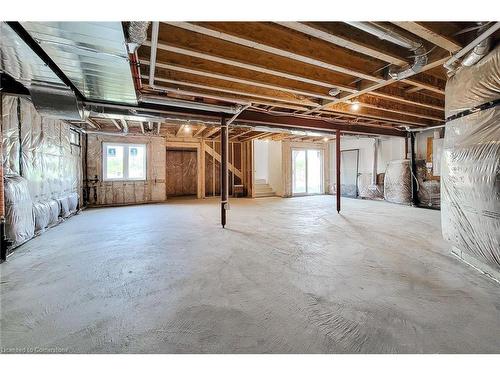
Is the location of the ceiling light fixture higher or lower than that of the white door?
higher

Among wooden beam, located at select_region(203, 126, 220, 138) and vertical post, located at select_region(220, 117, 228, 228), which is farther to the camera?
wooden beam, located at select_region(203, 126, 220, 138)

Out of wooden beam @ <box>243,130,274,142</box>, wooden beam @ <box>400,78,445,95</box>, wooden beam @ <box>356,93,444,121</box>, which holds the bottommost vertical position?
wooden beam @ <box>400,78,445,95</box>

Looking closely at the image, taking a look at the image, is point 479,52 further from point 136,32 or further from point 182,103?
point 182,103

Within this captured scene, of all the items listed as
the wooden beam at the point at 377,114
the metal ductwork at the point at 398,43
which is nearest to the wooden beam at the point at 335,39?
the metal ductwork at the point at 398,43

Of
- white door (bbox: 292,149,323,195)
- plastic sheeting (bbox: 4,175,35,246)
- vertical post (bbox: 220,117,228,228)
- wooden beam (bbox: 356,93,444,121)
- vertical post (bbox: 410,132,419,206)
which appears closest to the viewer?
plastic sheeting (bbox: 4,175,35,246)

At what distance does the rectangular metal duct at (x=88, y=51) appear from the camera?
1519 millimetres

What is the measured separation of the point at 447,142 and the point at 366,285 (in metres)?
1.79

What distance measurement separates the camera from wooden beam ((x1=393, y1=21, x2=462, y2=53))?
68.2 inches

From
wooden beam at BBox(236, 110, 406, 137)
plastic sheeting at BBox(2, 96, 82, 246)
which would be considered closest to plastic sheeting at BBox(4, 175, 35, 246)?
plastic sheeting at BBox(2, 96, 82, 246)

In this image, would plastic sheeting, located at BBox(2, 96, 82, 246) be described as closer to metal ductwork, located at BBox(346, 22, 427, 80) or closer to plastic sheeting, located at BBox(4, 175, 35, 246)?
plastic sheeting, located at BBox(4, 175, 35, 246)

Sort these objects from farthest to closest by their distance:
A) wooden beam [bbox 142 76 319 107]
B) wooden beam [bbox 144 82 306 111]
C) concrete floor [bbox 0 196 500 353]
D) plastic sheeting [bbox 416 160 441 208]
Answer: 1. plastic sheeting [bbox 416 160 441 208]
2. wooden beam [bbox 144 82 306 111]
3. wooden beam [bbox 142 76 319 107]
4. concrete floor [bbox 0 196 500 353]

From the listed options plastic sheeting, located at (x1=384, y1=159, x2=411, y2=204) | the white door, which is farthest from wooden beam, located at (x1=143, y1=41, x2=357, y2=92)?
the white door

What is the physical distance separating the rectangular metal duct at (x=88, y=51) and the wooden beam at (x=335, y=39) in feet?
4.18

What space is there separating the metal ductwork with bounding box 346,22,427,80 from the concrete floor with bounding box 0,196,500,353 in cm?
193
